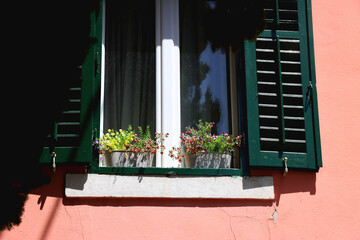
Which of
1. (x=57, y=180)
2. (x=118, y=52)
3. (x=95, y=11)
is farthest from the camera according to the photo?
(x=118, y=52)

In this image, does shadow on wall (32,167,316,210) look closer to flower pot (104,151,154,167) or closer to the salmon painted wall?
the salmon painted wall

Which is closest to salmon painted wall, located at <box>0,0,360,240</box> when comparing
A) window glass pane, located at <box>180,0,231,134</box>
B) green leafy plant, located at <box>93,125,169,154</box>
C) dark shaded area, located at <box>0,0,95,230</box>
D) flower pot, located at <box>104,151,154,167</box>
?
dark shaded area, located at <box>0,0,95,230</box>

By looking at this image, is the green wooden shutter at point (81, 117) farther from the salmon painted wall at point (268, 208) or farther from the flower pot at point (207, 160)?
the flower pot at point (207, 160)

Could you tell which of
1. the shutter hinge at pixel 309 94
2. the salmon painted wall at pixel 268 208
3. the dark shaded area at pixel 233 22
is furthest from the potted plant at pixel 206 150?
the dark shaded area at pixel 233 22

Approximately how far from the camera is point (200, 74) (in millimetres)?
5359

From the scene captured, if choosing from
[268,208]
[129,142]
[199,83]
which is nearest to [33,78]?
[129,142]

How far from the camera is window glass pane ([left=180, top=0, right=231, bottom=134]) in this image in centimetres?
524

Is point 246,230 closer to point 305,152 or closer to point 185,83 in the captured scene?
point 305,152

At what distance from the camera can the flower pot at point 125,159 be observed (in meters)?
4.69

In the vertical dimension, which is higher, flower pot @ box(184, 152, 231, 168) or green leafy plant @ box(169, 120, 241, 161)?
green leafy plant @ box(169, 120, 241, 161)

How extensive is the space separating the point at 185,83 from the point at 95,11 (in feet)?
3.39

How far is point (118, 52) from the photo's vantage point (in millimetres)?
5352

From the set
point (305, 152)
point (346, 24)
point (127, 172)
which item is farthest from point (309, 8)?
point (127, 172)

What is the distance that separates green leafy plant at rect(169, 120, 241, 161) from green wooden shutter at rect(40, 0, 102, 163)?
0.70 m
